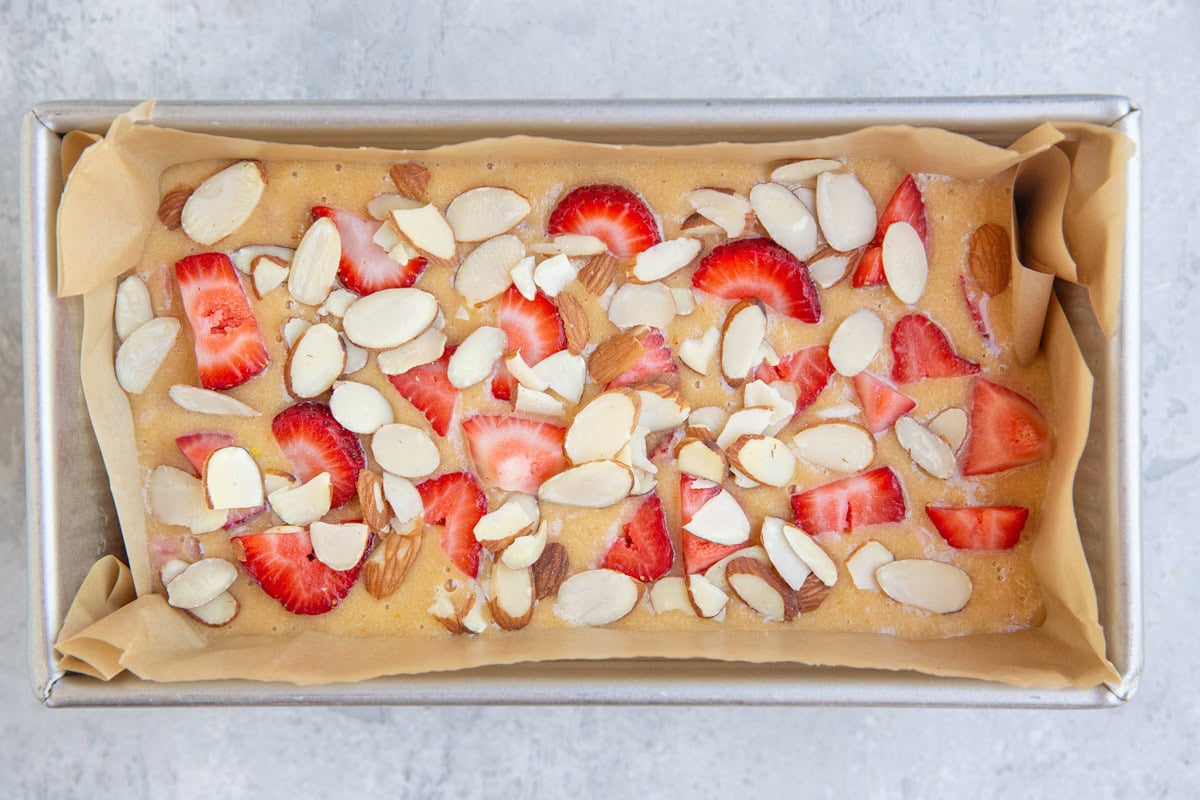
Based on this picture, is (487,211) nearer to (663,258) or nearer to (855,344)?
(663,258)

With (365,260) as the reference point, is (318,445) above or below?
below

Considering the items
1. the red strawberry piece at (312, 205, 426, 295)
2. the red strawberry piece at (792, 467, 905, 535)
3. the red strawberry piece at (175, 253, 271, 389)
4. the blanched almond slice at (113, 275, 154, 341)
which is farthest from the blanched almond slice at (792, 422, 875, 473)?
the blanched almond slice at (113, 275, 154, 341)

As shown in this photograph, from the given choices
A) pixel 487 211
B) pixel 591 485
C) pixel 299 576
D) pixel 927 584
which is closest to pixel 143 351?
pixel 299 576

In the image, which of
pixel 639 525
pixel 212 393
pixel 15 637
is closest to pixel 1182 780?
pixel 639 525

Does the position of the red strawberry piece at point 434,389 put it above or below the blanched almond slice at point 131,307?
below

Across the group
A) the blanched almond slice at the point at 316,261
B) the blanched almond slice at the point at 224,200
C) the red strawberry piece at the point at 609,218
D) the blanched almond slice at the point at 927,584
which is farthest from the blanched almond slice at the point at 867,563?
the blanched almond slice at the point at 224,200

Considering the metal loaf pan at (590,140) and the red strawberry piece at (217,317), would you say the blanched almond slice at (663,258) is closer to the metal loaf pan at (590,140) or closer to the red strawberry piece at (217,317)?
the metal loaf pan at (590,140)

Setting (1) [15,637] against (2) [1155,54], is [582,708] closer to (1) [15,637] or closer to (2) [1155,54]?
(1) [15,637]
